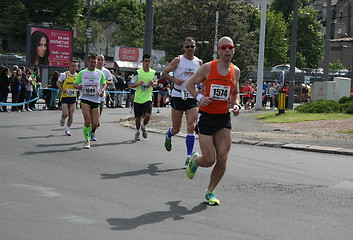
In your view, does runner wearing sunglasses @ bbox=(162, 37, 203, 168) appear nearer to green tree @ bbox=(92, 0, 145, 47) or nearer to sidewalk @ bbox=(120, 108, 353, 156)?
sidewalk @ bbox=(120, 108, 353, 156)

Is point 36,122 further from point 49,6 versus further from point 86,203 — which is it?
point 49,6

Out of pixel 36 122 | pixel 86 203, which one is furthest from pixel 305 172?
pixel 36 122

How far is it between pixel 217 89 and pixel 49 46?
1250 inches

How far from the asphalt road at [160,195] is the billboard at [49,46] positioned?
2541 cm

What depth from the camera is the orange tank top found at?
287 inches

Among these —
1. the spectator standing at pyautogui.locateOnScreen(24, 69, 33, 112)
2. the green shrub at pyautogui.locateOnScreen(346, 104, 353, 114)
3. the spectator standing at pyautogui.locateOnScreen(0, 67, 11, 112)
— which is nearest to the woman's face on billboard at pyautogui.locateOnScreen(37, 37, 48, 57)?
the spectator standing at pyautogui.locateOnScreen(24, 69, 33, 112)

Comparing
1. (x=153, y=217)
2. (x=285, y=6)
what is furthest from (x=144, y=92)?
(x=285, y=6)

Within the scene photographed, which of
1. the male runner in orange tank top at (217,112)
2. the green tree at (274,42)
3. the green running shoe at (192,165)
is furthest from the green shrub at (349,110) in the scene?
the green tree at (274,42)

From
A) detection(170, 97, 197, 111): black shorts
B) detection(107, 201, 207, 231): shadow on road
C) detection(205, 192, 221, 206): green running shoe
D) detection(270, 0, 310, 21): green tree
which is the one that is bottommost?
detection(107, 201, 207, 231): shadow on road

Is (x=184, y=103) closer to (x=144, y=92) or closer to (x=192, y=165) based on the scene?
(x=192, y=165)

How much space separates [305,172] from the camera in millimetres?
9953

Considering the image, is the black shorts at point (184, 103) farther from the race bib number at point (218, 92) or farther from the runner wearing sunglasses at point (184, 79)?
the race bib number at point (218, 92)

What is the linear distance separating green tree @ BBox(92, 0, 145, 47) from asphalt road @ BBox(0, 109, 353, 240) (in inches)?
2856

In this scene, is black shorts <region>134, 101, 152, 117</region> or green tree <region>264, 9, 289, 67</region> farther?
green tree <region>264, 9, 289, 67</region>
